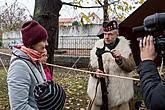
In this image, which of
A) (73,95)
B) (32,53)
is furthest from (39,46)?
(73,95)

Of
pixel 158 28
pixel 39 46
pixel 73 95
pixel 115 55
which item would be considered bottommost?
pixel 73 95

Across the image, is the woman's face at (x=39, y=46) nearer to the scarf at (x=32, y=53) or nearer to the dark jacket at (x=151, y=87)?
the scarf at (x=32, y=53)

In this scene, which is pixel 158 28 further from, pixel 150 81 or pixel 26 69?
pixel 26 69

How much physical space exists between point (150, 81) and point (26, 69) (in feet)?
3.32

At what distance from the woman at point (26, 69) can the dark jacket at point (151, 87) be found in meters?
0.91

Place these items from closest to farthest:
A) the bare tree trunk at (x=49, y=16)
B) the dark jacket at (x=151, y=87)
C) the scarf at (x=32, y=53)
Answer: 1. the dark jacket at (x=151, y=87)
2. the scarf at (x=32, y=53)
3. the bare tree trunk at (x=49, y=16)

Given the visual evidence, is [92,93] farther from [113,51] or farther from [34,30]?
[34,30]

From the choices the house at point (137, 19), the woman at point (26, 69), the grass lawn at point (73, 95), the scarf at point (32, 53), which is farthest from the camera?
the grass lawn at point (73, 95)

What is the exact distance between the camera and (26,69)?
2.58 metres

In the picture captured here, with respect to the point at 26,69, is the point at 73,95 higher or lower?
lower

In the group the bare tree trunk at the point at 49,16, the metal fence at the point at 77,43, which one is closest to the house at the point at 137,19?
the bare tree trunk at the point at 49,16

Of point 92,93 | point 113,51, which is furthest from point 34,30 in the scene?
point 92,93

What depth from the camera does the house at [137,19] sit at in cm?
342

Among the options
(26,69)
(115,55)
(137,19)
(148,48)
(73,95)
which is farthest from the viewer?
(73,95)
